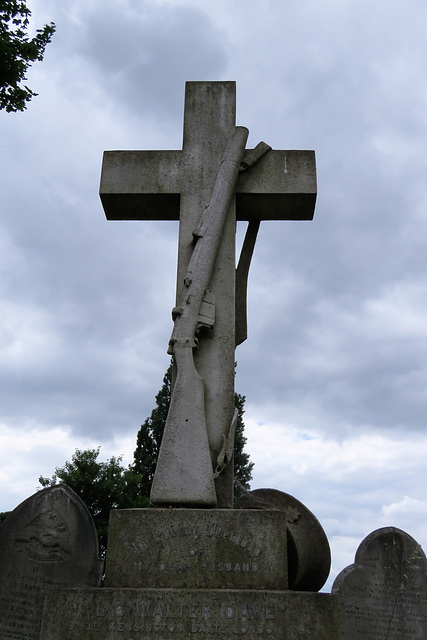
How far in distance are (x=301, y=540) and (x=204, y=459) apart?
4.49ft

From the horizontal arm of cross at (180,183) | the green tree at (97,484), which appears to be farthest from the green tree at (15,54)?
the green tree at (97,484)

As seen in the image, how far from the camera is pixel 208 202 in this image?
4812mm

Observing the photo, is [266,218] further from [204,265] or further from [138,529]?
[138,529]

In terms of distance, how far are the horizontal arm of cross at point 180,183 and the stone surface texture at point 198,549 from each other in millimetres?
2759

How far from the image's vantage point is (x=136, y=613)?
302 centimetres

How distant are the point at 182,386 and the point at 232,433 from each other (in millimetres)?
489

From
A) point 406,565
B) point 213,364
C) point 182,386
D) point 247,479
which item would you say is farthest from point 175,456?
point 247,479

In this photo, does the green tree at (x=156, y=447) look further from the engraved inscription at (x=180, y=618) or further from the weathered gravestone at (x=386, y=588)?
the engraved inscription at (x=180, y=618)

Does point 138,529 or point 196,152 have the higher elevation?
point 196,152

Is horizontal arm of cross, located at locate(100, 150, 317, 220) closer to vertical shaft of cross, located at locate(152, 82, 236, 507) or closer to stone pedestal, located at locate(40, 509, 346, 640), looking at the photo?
vertical shaft of cross, located at locate(152, 82, 236, 507)

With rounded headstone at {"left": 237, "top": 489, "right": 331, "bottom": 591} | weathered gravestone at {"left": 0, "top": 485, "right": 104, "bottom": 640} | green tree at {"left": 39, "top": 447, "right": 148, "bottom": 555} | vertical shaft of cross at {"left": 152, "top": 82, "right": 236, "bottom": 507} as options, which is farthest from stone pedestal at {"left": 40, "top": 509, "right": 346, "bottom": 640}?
green tree at {"left": 39, "top": 447, "right": 148, "bottom": 555}

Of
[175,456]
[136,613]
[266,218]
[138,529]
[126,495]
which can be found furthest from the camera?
[126,495]

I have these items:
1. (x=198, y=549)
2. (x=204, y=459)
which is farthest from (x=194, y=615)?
(x=204, y=459)

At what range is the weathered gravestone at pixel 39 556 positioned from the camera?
17.6 ft
